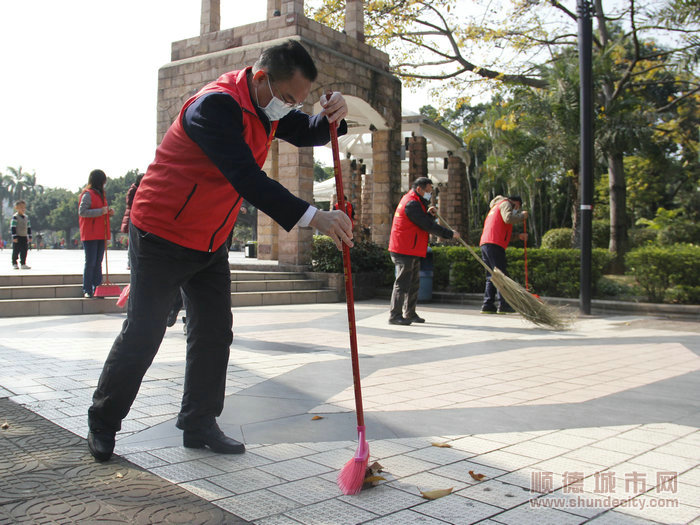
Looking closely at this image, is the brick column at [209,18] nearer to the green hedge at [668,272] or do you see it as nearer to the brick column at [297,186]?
the brick column at [297,186]

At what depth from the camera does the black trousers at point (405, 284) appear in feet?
28.2

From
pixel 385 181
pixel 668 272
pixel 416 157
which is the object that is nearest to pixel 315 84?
pixel 385 181

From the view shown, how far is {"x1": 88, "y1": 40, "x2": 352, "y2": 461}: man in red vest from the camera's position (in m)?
2.73

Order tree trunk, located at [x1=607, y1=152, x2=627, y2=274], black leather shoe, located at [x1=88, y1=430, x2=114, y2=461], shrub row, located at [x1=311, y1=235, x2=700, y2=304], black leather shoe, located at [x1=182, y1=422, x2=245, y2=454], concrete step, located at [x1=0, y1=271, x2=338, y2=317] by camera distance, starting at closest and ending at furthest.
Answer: black leather shoe, located at [x1=88, y1=430, x2=114, y2=461]
black leather shoe, located at [x1=182, y1=422, x2=245, y2=454]
concrete step, located at [x1=0, y1=271, x2=338, y2=317]
shrub row, located at [x1=311, y1=235, x2=700, y2=304]
tree trunk, located at [x1=607, y1=152, x2=627, y2=274]

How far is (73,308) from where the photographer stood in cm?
912

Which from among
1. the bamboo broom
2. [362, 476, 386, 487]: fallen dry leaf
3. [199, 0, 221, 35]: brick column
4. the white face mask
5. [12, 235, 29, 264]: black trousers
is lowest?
[362, 476, 386, 487]: fallen dry leaf

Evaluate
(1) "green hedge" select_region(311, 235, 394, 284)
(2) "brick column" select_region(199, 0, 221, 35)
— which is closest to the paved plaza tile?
(1) "green hedge" select_region(311, 235, 394, 284)

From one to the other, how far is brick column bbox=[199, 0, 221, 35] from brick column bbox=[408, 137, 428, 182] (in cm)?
677

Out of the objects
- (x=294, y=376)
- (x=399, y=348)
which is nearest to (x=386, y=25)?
(x=399, y=348)

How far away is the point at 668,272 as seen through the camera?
35.0 ft

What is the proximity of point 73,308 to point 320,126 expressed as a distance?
7.11 metres

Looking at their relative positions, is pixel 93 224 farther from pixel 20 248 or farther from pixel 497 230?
pixel 20 248

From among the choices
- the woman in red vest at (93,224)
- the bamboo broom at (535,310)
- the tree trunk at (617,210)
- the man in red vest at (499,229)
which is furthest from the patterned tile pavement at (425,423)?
the tree trunk at (617,210)

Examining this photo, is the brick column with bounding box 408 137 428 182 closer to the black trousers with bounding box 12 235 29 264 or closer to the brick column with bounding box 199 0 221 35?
the brick column with bounding box 199 0 221 35
